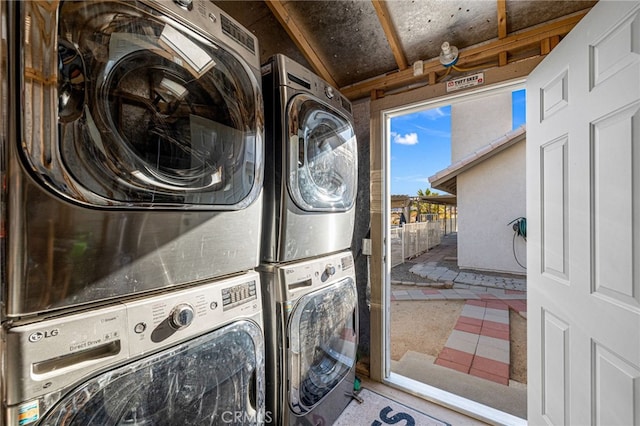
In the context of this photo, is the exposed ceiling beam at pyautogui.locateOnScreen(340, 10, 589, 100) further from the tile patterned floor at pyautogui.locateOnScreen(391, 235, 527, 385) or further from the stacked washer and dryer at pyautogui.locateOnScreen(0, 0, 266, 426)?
the tile patterned floor at pyautogui.locateOnScreen(391, 235, 527, 385)

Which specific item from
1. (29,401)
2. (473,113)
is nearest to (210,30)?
(29,401)

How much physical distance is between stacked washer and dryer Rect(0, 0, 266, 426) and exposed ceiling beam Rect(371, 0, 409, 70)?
2.98 ft

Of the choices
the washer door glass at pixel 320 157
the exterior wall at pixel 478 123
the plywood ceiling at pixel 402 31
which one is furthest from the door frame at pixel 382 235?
the exterior wall at pixel 478 123

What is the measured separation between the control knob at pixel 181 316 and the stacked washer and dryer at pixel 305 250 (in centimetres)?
46

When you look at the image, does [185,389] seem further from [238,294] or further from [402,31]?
[402,31]

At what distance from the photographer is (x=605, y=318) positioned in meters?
1.03

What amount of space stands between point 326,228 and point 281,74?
0.83 m

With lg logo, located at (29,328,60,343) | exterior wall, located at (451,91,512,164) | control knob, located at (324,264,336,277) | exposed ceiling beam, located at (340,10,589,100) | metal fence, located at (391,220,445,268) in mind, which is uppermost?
exterior wall, located at (451,91,512,164)

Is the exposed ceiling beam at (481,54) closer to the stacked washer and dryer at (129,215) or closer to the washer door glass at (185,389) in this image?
the stacked washer and dryer at (129,215)

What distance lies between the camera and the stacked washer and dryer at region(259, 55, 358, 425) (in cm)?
129

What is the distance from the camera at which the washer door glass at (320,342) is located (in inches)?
52.0

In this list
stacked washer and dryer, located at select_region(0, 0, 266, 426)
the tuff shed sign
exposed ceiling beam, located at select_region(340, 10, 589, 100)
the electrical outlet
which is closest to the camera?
stacked washer and dryer, located at select_region(0, 0, 266, 426)

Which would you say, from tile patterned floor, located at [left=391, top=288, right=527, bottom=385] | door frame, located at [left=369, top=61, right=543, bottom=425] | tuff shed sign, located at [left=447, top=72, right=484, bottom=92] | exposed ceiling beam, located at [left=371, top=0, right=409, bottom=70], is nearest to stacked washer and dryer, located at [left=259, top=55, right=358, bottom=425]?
door frame, located at [left=369, top=61, right=543, bottom=425]

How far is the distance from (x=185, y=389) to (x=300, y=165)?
1000 millimetres
